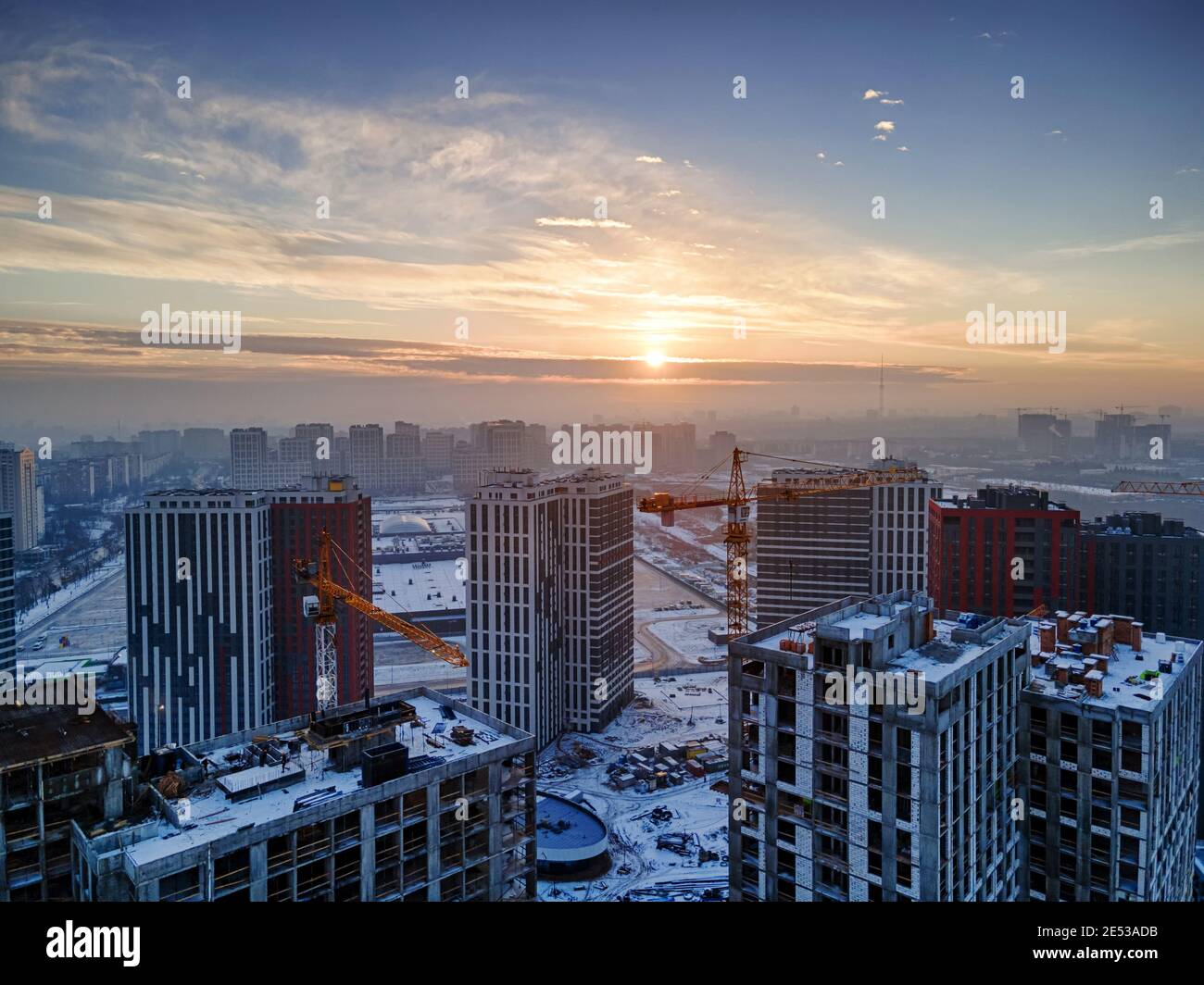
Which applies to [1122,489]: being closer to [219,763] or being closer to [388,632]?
[388,632]

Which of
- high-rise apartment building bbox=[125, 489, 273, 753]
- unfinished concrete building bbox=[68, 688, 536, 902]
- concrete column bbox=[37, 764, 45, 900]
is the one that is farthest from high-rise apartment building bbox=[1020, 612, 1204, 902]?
high-rise apartment building bbox=[125, 489, 273, 753]

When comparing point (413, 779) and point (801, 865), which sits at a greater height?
point (413, 779)

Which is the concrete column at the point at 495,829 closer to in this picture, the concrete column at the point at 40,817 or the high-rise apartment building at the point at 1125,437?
the concrete column at the point at 40,817

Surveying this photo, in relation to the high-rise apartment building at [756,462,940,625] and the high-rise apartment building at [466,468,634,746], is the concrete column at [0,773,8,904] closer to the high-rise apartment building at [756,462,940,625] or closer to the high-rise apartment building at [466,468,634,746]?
the high-rise apartment building at [466,468,634,746]

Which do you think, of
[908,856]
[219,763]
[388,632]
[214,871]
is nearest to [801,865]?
[908,856]
